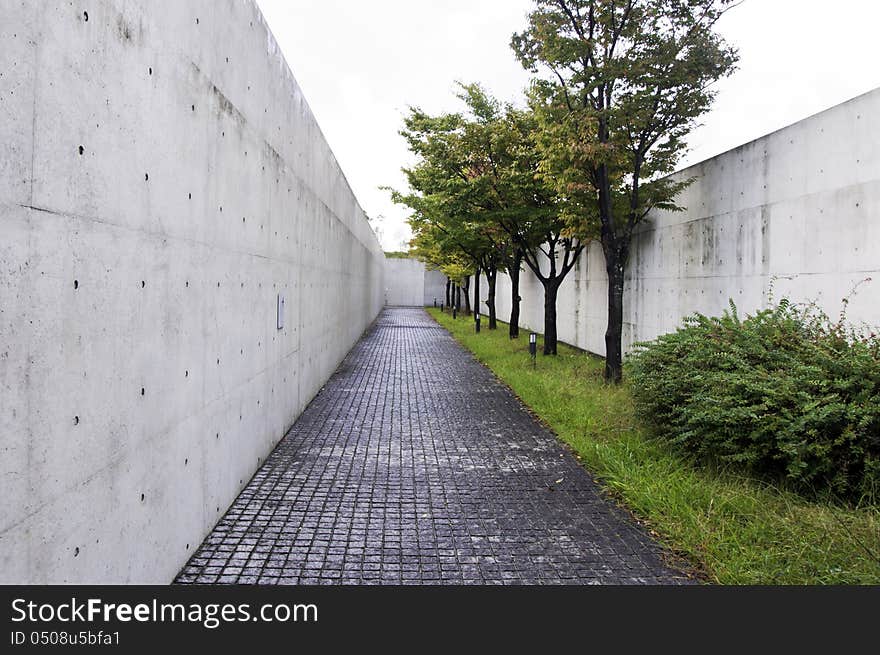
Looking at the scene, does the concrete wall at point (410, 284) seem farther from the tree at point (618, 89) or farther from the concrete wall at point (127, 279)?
the concrete wall at point (127, 279)

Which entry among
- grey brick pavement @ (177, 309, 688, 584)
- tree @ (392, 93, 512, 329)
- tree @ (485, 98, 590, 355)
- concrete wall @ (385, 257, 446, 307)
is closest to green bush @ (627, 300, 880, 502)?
grey brick pavement @ (177, 309, 688, 584)

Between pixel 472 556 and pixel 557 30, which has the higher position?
pixel 557 30

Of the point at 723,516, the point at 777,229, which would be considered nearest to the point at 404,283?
the point at 777,229

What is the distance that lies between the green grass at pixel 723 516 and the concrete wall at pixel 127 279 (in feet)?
10.8

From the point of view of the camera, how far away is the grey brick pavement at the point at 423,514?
13.8ft

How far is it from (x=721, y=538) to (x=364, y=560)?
2376 mm

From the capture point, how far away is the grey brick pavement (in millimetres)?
4203

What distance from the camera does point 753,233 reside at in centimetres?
920

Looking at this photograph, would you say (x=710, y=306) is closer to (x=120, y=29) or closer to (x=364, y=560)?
(x=364, y=560)

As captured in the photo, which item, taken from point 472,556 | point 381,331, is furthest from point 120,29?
point 381,331

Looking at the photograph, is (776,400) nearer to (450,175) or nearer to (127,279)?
(127,279)

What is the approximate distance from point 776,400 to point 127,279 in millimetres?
4933
